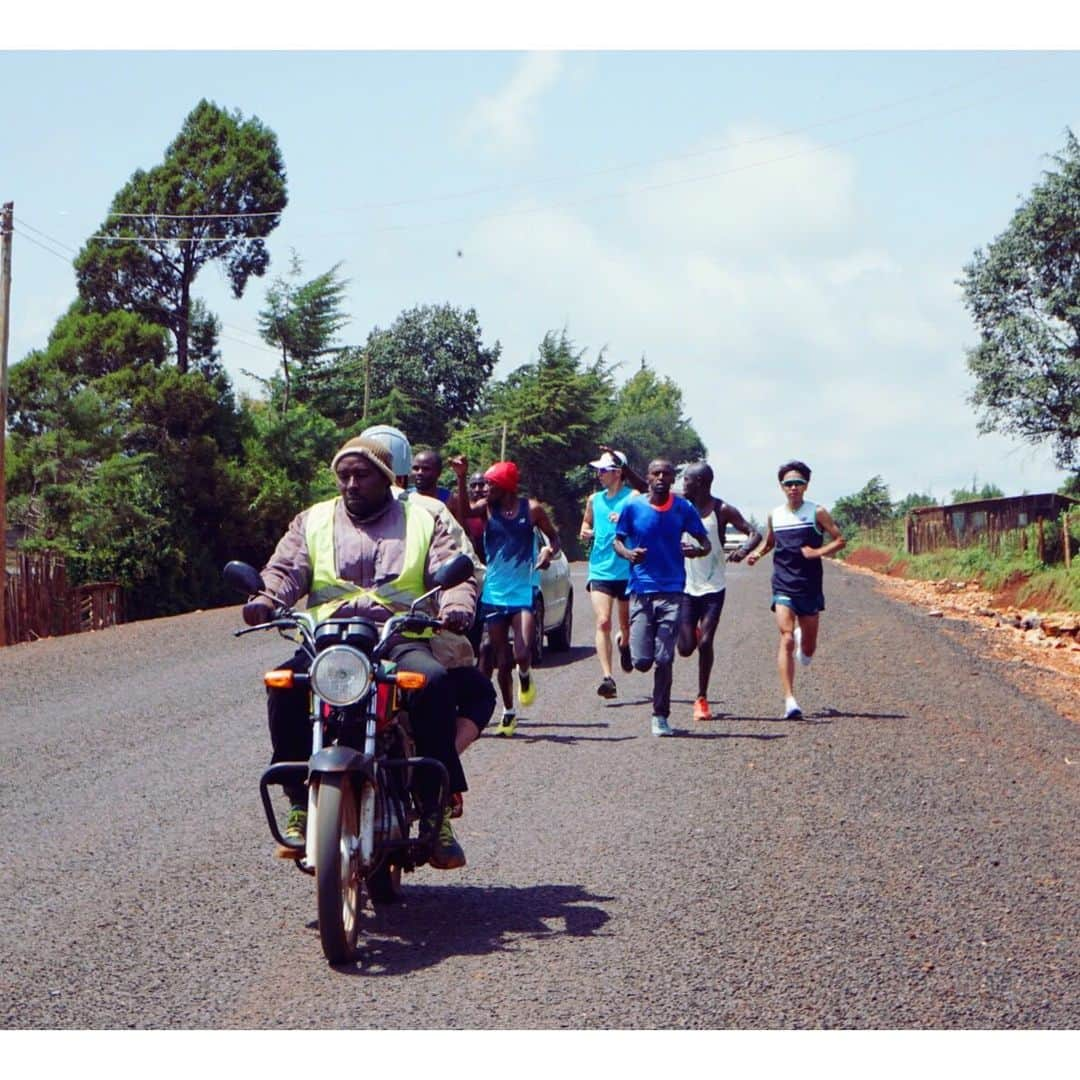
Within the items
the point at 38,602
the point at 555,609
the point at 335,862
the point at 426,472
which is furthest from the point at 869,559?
the point at 335,862

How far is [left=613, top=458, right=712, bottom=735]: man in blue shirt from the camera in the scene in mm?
10648

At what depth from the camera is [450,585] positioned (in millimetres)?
5641

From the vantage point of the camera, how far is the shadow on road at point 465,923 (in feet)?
17.7

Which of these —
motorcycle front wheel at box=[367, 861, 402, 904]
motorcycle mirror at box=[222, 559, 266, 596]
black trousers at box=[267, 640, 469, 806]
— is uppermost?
motorcycle mirror at box=[222, 559, 266, 596]

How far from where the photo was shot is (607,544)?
12531mm

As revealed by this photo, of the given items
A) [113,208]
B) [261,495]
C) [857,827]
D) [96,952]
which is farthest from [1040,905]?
[113,208]

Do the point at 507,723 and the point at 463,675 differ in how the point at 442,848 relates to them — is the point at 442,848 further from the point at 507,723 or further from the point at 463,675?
the point at 507,723

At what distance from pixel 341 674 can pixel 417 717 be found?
A: 0.59m

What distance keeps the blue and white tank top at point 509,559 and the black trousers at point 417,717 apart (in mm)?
4913

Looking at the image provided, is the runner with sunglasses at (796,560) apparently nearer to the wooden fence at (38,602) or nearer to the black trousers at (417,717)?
the black trousers at (417,717)

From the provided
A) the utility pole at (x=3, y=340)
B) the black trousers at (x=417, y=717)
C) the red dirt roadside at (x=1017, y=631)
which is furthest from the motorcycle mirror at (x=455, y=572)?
the utility pole at (x=3, y=340)

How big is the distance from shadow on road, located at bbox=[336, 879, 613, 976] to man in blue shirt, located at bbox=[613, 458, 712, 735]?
4.37 m

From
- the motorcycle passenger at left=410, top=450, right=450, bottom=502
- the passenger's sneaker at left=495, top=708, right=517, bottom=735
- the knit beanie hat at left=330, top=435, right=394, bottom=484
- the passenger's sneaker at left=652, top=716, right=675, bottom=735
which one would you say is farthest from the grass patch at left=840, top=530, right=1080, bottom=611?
the knit beanie hat at left=330, top=435, right=394, bottom=484

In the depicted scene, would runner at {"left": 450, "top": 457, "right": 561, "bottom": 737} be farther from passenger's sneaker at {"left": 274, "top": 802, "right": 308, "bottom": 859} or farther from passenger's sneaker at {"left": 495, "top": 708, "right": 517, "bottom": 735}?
passenger's sneaker at {"left": 274, "top": 802, "right": 308, "bottom": 859}
